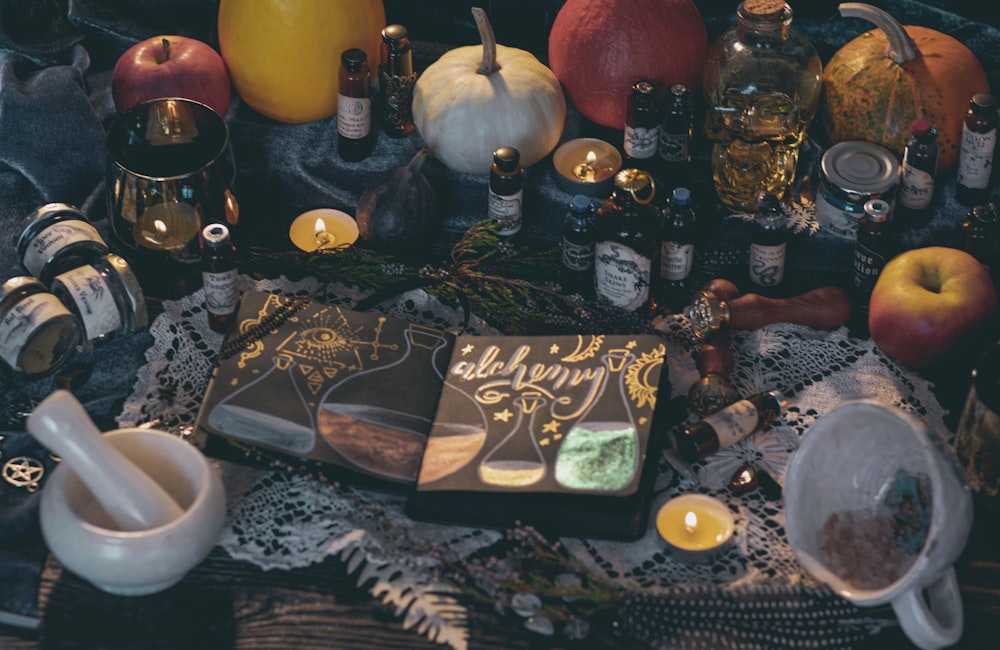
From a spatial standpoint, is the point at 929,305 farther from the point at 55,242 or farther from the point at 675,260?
the point at 55,242

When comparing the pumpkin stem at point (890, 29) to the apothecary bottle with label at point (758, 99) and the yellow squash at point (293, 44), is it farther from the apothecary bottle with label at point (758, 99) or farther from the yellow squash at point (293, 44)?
the yellow squash at point (293, 44)

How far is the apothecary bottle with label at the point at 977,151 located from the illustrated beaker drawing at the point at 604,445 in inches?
23.0

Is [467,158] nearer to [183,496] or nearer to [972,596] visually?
[183,496]

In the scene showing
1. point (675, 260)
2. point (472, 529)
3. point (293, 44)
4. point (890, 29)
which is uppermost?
point (890, 29)

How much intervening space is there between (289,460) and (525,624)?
332 millimetres

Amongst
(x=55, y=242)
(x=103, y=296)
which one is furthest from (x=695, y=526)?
(x=55, y=242)

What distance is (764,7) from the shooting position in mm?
1716

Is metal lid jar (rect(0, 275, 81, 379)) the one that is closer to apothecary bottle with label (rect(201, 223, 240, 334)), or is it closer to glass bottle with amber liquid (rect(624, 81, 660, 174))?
apothecary bottle with label (rect(201, 223, 240, 334))

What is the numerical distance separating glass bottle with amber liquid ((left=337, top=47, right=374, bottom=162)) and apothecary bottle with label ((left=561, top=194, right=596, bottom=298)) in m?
0.35

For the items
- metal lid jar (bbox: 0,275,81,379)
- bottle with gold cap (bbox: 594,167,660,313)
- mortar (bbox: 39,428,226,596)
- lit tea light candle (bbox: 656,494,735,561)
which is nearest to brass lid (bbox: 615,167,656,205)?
bottle with gold cap (bbox: 594,167,660,313)

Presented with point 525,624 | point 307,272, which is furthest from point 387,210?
point 525,624

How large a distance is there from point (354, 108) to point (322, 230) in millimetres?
186

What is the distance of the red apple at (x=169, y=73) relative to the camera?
1861mm

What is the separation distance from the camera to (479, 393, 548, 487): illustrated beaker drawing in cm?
141
